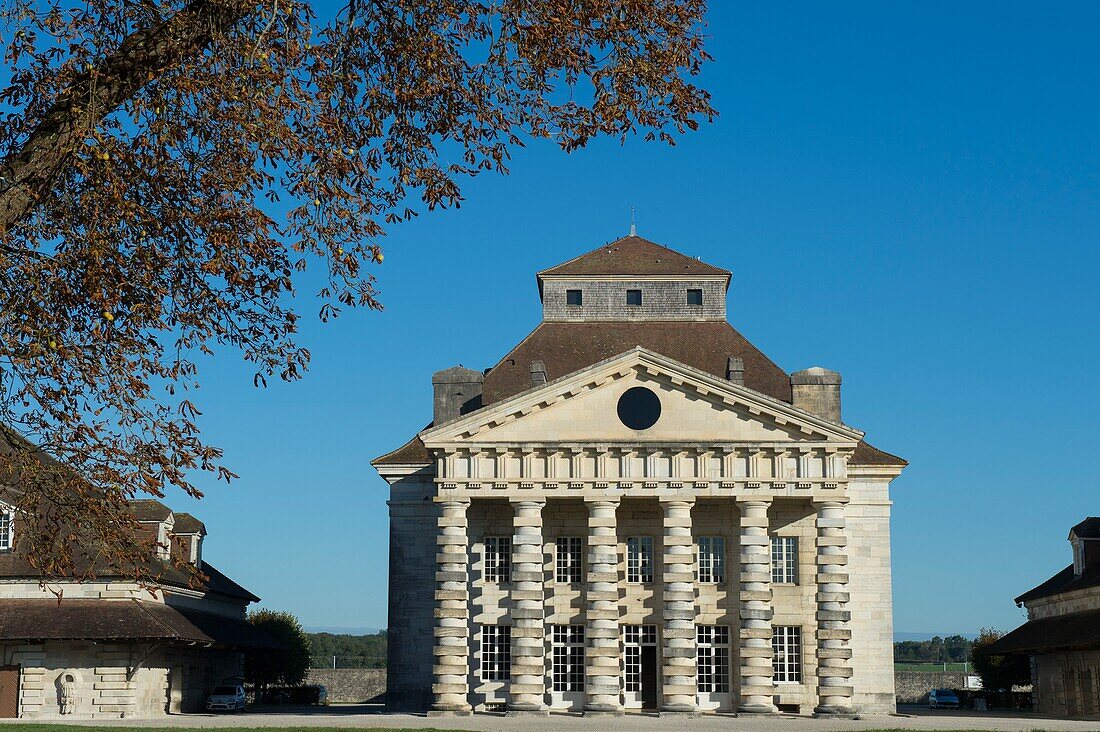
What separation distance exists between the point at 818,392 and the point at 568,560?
1021 cm

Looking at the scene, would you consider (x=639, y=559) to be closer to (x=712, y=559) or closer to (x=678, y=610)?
(x=712, y=559)

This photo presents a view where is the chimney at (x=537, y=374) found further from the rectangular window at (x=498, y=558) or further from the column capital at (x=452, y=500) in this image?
the rectangular window at (x=498, y=558)

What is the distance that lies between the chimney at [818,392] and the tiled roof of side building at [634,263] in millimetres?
6106

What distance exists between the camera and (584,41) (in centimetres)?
1350

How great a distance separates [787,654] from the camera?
42562 mm

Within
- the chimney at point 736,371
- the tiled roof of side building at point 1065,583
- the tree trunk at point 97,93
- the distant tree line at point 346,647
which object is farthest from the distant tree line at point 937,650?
the tree trunk at point 97,93

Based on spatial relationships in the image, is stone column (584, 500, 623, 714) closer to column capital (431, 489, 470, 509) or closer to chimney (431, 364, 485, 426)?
column capital (431, 489, 470, 509)

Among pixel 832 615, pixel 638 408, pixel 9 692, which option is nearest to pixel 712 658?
pixel 832 615

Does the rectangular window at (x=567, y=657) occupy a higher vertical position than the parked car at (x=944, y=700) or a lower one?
higher

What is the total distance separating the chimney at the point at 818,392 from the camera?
44.4m

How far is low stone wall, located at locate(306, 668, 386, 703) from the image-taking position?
6589cm

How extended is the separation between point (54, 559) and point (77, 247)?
3174mm

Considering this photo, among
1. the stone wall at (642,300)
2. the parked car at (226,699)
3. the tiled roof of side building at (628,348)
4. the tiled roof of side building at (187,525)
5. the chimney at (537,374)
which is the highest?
the stone wall at (642,300)

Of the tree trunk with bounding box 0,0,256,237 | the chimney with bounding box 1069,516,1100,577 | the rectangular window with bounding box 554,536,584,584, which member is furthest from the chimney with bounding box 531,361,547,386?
the tree trunk with bounding box 0,0,256,237
